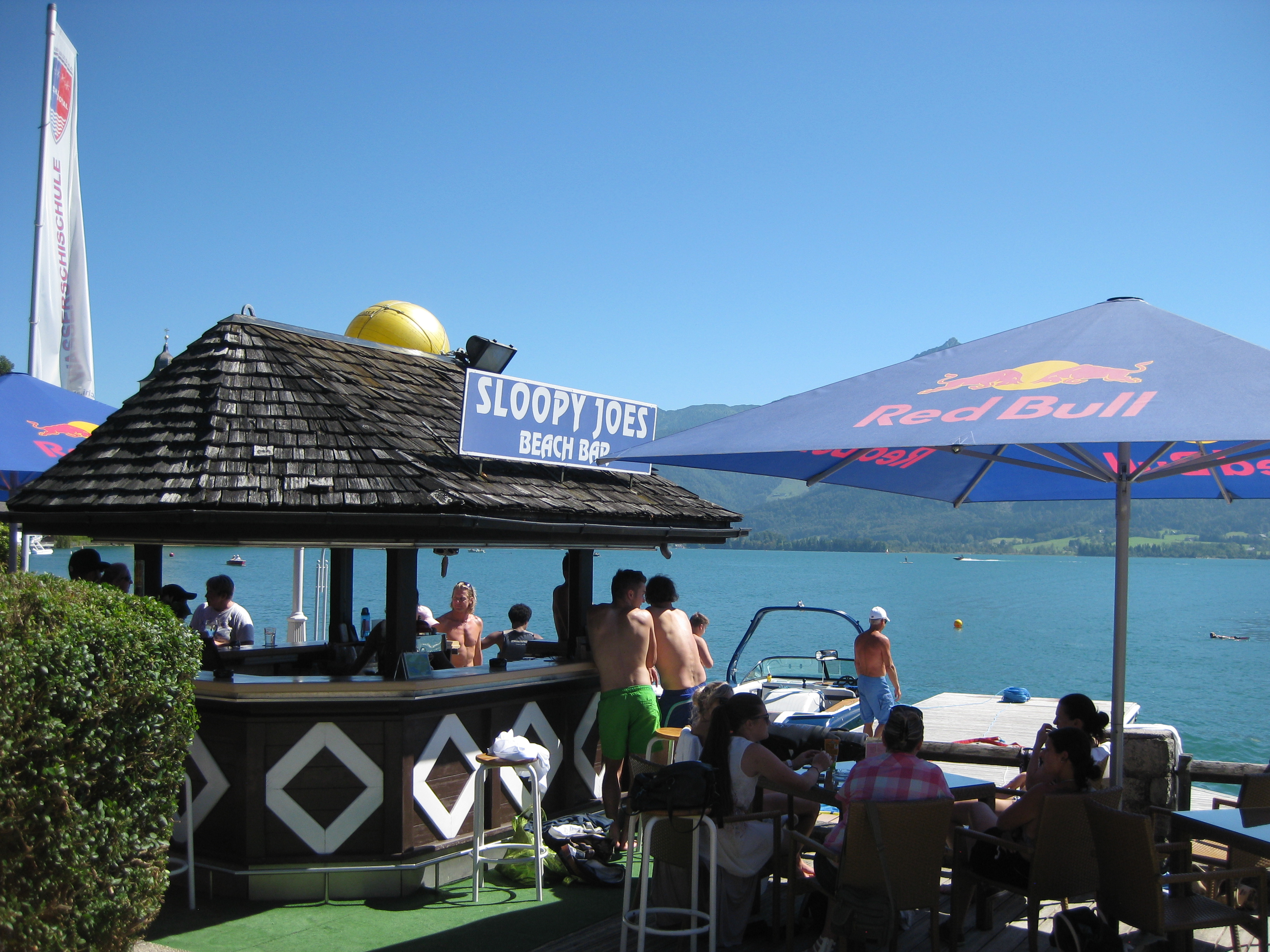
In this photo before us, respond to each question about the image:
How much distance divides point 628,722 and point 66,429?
237 inches

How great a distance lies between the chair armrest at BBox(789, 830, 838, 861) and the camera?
461cm

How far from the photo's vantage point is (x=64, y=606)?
12.3 ft

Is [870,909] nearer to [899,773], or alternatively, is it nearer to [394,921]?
[899,773]

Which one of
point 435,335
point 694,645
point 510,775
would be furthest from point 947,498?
point 435,335

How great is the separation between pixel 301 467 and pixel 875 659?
7.20 metres

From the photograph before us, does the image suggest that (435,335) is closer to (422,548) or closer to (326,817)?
(422,548)

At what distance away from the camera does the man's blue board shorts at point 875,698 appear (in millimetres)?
11320

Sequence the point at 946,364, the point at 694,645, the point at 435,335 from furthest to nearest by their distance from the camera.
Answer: the point at 435,335, the point at 694,645, the point at 946,364

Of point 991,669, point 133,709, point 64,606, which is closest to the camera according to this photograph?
point 64,606

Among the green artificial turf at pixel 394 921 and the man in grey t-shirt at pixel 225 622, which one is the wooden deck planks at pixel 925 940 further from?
the man in grey t-shirt at pixel 225 622

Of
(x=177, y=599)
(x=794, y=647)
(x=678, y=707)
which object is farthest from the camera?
(x=794, y=647)

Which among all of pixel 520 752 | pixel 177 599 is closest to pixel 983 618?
pixel 520 752

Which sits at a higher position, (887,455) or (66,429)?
(66,429)

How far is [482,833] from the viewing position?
6355mm
